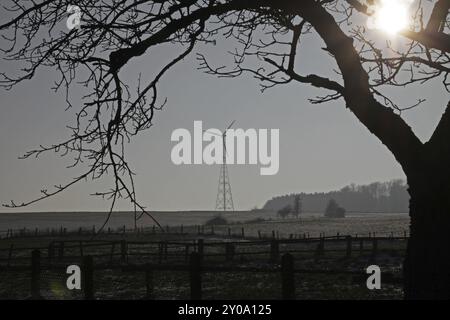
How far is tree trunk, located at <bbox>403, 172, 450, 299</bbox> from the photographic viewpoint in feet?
19.5

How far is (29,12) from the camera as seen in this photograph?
23.4 feet

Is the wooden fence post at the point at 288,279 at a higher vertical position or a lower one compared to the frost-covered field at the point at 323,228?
higher

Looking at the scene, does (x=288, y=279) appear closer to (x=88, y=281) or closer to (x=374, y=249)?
(x=88, y=281)

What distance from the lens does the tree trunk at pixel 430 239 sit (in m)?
5.95

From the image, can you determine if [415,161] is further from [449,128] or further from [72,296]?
[72,296]

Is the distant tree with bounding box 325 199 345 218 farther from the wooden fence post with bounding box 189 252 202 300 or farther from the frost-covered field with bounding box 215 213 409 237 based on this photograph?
the wooden fence post with bounding box 189 252 202 300

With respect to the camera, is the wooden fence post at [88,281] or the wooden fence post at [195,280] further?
the wooden fence post at [88,281]

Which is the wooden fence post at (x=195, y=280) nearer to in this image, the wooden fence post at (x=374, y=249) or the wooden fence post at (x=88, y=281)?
the wooden fence post at (x=88, y=281)

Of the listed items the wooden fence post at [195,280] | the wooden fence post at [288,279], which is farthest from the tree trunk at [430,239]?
the wooden fence post at [195,280]

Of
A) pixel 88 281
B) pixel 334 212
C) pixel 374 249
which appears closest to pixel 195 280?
pixel 88 281

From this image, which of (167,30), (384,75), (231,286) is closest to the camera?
(167,30)

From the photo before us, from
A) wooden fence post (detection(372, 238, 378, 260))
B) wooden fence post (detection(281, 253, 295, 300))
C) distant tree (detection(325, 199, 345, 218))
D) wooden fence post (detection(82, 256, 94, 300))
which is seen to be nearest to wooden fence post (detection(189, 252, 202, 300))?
wooden fence post (detection(281, 253, 295, 300))

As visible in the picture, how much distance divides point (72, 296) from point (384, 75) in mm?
12664
